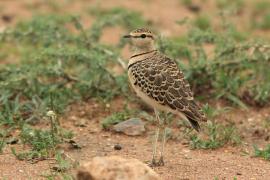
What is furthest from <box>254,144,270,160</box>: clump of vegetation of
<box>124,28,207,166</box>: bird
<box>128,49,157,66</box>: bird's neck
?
<box>128,49,157,66</box>: bird's neck

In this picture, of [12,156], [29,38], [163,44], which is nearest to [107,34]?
[29,38]

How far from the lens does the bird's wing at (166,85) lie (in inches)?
232

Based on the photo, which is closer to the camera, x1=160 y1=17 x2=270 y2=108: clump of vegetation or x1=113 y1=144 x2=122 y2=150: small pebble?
x1=113 y1=144 x2=122 y2=150: small pebble

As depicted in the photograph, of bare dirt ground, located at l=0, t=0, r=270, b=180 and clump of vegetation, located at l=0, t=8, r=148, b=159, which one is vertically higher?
clump of vegetation, located at l=0, t=8, r=148, b=159

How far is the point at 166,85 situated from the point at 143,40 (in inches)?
23.0

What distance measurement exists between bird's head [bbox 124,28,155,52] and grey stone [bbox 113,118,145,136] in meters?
0.96

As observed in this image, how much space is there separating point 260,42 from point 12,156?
3.31 meters

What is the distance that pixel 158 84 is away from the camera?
19.8ft

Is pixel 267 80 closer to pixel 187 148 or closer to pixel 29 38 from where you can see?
pixel 187 148

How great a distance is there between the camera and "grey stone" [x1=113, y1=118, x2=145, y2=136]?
272 inches

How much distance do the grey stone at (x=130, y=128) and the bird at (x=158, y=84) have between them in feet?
2.09

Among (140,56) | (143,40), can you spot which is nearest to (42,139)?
(140,56)

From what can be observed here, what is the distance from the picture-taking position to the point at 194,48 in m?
8.16

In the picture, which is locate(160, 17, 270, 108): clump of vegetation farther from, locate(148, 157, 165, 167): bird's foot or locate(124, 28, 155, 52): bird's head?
Result: locate(148, 157, 165, 167): bird's foot
